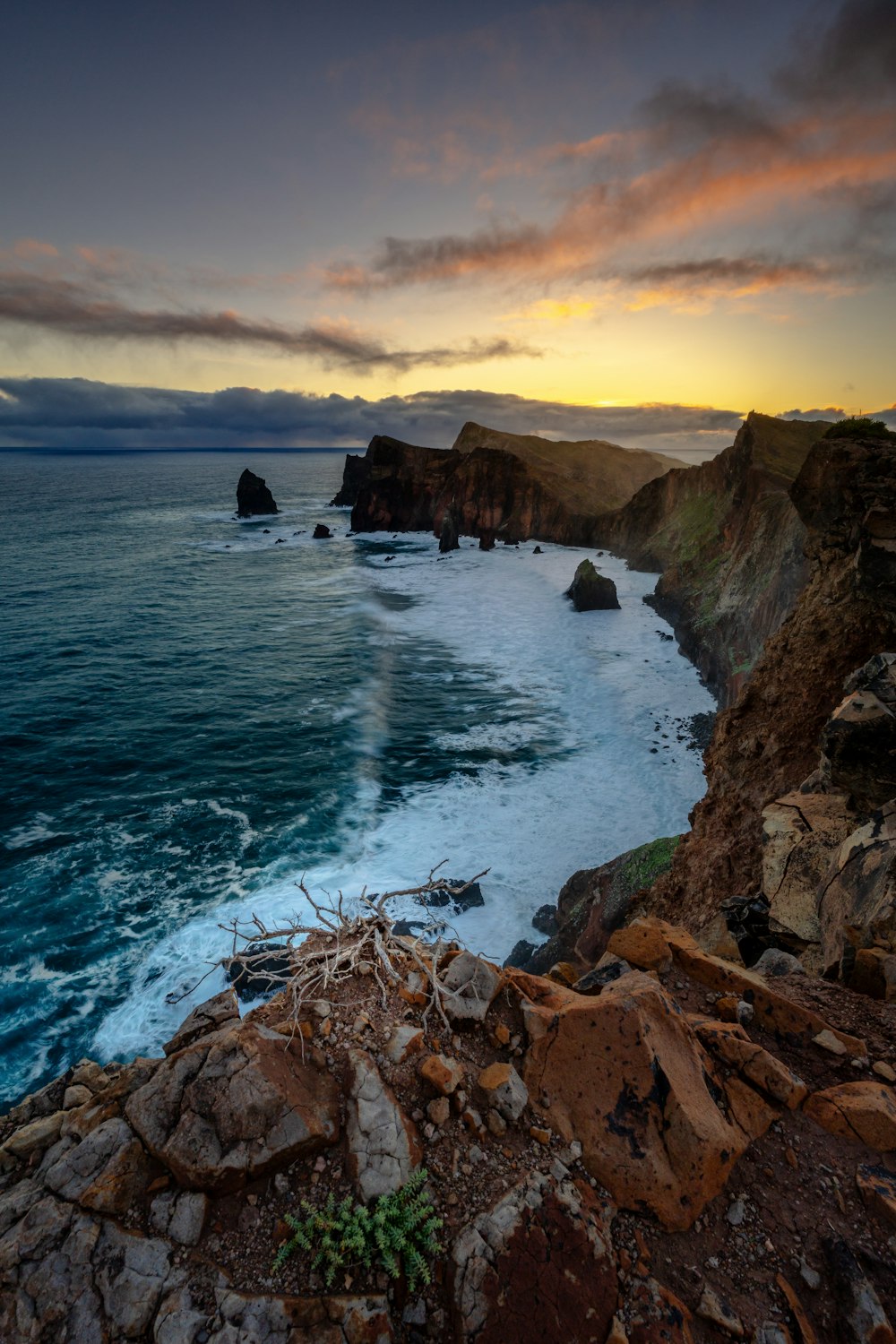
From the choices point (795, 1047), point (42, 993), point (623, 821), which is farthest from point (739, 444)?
point (42, 993)

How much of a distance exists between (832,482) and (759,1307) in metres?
14.6

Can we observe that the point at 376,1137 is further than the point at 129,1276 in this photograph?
Yes

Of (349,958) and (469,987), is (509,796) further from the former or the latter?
(349,958)

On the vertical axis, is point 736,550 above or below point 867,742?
below

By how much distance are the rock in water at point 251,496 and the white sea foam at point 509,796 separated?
81213 millimetres

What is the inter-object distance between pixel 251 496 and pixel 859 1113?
406 feet

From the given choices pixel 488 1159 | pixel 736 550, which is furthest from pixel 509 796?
pixel 736 550

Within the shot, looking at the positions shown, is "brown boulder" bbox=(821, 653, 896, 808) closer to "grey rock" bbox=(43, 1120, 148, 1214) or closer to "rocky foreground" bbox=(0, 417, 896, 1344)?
"rocky foreground" bbox=(0, 417, 896, 1344)

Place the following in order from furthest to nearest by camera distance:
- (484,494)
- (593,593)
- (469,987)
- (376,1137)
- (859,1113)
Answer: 1. (484,494)
2. (593,593)
3. (469,987)
4. (859,1113)
5. (376,1137)

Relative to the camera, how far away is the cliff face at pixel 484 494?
9188 cm

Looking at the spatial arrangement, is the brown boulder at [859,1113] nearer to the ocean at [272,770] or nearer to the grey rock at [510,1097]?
the grey rock at [510,1097]

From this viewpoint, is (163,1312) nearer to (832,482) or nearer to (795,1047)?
(795,1047)

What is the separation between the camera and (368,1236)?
3.38 meters

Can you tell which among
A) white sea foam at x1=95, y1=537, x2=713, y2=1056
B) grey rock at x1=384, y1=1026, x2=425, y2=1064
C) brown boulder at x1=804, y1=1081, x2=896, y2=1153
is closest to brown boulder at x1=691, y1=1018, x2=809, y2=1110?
brown boulder at x1=804, y1=1081, x2=896, y2=1153
